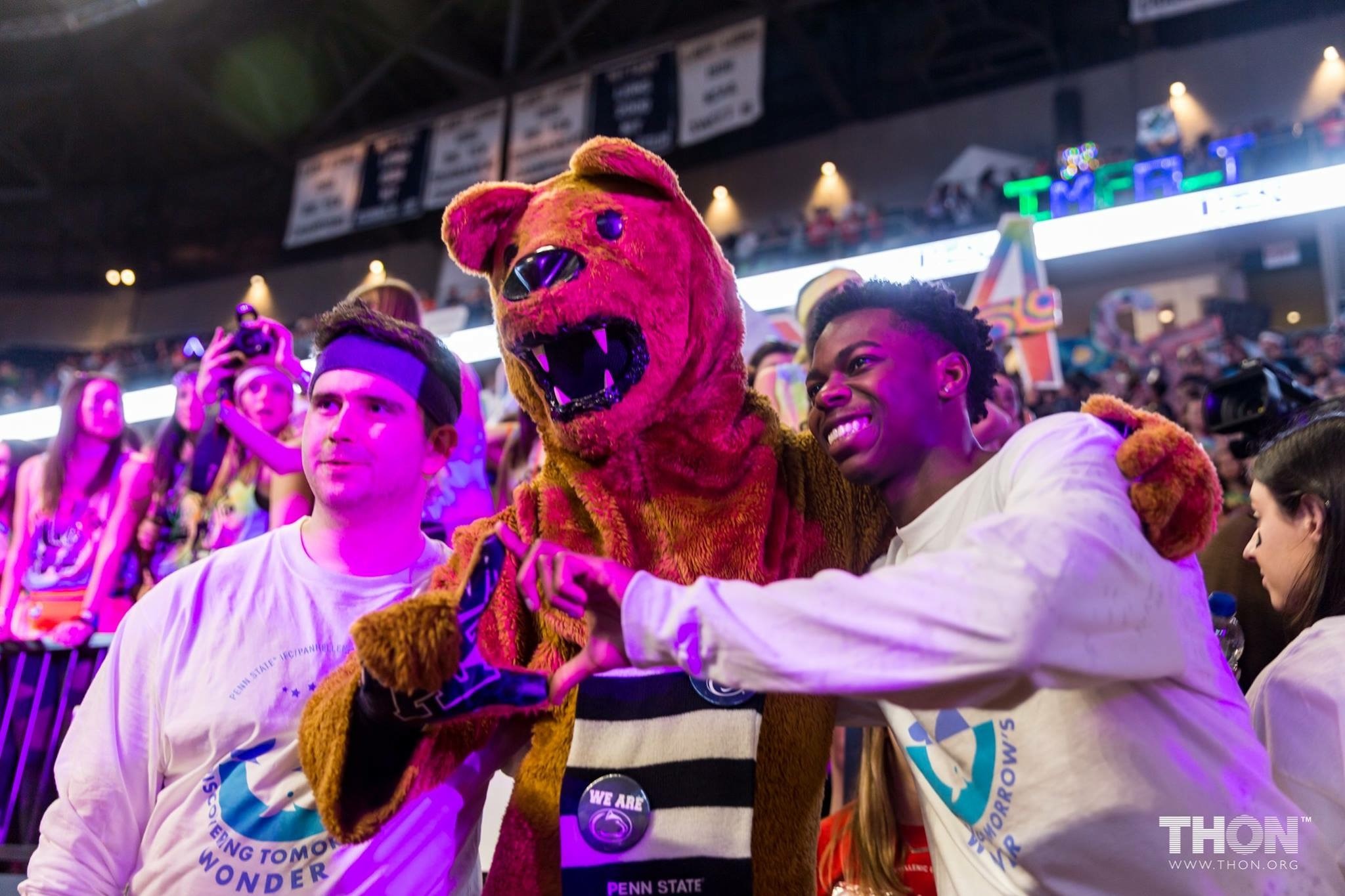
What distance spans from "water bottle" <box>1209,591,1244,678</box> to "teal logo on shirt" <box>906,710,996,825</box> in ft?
3.52

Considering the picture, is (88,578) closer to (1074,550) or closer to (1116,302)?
(1074,550)

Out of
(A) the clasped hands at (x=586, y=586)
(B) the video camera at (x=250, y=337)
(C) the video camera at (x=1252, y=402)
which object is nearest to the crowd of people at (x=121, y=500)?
(B) the video camera at (x=250, y=337)

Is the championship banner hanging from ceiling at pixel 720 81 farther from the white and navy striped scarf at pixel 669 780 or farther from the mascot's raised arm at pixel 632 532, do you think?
the white and navy striped scarf at pixel 669 780

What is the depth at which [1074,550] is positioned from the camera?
1125mm

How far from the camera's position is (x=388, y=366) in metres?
1.84

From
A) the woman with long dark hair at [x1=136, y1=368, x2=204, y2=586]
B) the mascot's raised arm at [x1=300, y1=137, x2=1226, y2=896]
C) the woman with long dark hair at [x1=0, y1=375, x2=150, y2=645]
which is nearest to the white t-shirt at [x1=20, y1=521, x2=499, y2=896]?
the mascot's raised arm at [x1=300, y1=137, x2=1226, y2=896]

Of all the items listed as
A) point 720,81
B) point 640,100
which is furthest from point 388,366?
point 640,100

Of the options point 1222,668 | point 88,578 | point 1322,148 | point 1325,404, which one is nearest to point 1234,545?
point 1325,404

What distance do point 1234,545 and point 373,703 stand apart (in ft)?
7.80

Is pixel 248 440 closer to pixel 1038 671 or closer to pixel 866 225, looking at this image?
pixel 1038 671

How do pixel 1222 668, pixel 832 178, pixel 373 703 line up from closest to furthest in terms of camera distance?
pixel 373 703 → pixel 1222 668 → pixel 832 178

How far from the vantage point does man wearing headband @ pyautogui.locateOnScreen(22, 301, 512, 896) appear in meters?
1.60

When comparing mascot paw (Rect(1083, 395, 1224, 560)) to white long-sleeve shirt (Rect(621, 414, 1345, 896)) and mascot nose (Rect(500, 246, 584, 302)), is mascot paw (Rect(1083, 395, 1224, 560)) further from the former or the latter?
mascot nose (Rect(500, 246, 584, 302))

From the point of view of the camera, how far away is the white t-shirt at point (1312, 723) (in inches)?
64.2
